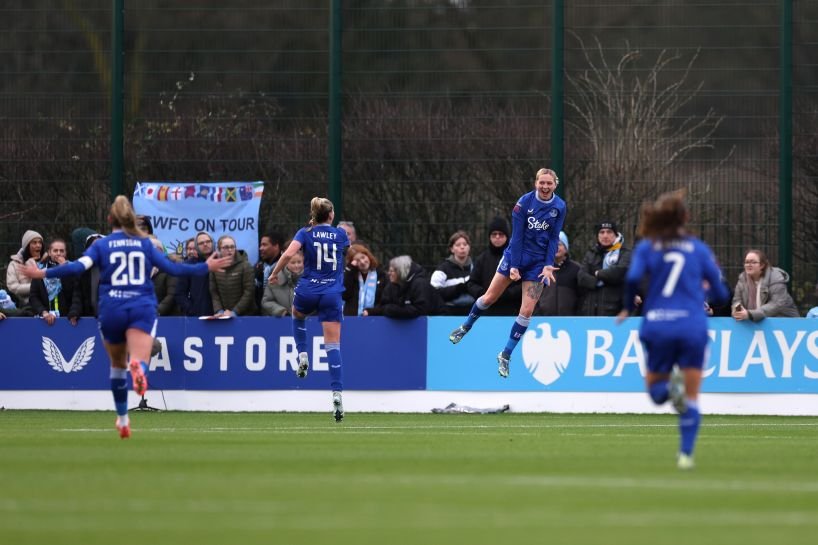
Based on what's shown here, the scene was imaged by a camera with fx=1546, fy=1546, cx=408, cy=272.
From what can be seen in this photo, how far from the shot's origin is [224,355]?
2234 centimetres

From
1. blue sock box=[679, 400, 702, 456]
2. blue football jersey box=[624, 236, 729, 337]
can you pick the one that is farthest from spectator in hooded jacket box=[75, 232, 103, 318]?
blue sock box=[679, 400, 702, 456]

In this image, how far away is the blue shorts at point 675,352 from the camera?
11.4 metres

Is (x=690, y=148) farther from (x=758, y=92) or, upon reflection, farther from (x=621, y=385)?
(x=621, y=385)

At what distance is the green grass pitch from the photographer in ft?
27.5

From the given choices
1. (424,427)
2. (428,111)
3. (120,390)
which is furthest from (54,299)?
(120,390)

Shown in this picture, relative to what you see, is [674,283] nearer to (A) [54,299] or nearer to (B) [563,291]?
(B) [563,291]

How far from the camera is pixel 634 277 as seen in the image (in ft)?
37.9

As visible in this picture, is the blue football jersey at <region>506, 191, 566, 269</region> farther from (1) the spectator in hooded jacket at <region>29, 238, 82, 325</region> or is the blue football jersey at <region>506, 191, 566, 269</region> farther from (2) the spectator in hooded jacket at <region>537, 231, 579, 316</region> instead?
(1) the spectator in hooded jacket at <region>29, 238, 82, 325</region>

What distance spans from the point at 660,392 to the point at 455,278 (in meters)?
10.8

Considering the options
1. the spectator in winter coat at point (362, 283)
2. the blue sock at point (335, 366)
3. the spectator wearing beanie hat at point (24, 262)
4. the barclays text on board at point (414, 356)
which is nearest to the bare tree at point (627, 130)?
the barclays text on board at point (414, 356)

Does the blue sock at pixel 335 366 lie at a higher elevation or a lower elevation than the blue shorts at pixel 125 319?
lower

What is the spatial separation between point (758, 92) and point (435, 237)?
5.20 metres

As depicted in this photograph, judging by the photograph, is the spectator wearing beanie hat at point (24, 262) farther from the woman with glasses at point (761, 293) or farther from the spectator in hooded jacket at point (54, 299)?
the woman with glasses at point (761, 293)

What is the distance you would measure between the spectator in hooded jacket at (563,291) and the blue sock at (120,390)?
8.39 m
